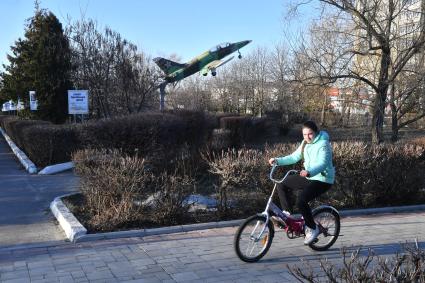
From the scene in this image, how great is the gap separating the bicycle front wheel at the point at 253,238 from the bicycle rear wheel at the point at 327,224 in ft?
2.71

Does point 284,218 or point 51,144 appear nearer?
point 284,218

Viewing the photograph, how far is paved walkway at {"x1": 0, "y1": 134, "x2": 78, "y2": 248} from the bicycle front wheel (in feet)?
8.62

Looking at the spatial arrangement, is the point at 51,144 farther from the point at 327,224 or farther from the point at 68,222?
the point at 327,224

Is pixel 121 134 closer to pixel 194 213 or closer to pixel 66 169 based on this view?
pixel 66 169

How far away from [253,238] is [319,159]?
4.12 ft

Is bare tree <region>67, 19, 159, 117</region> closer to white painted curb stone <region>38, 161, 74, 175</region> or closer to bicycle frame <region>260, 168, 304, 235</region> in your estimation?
white painted curb stone <region>38, 161, 74, 175</region>

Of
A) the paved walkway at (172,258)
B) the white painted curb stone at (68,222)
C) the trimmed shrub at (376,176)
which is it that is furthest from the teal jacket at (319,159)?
the white painted curb stone at (68,222)

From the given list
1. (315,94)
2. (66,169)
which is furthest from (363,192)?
(315,94)

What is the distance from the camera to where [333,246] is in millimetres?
6551

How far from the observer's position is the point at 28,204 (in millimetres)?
9414

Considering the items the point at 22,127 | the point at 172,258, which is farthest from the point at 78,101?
the point at 172,258

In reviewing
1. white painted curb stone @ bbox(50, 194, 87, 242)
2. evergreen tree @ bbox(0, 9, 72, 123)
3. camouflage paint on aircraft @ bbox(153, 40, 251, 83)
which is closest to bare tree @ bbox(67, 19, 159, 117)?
evergreen tree @ bbox(0, 9, 72, 123)

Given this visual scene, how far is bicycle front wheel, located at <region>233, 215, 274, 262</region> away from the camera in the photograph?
18.8ft

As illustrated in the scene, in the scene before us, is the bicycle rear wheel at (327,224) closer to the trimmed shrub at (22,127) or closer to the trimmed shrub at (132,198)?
the trimmed shrub at (132,198)
